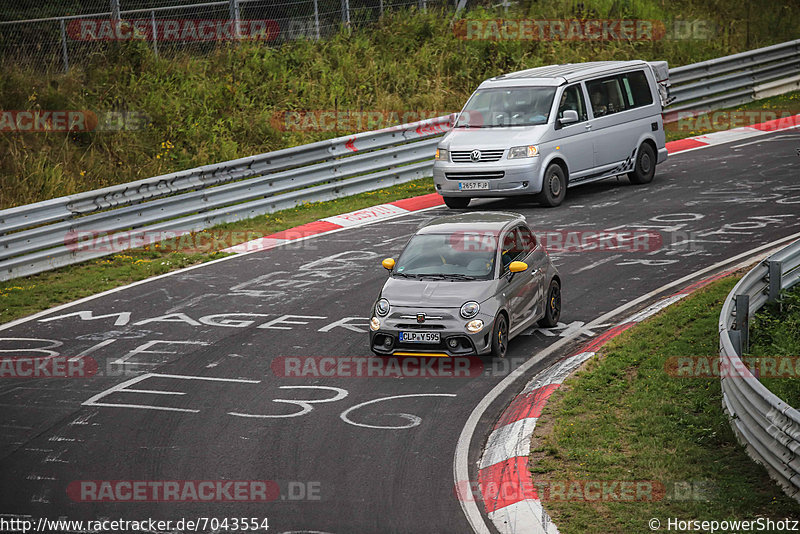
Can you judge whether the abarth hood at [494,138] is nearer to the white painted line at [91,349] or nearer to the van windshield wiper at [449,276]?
the van windshield wiper at [449,276]

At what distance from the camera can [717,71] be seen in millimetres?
26656

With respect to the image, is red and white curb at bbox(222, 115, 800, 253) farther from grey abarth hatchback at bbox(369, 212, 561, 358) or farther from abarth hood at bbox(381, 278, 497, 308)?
abarth hood at bbox(381, 278, 497, 308)

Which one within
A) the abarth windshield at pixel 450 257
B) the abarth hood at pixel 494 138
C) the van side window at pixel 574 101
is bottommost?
the abarth windshield at pixel 450 257

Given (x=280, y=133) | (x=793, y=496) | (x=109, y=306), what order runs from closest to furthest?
(x=793, y=496), (x=109, y=306), (x=280, y=133)

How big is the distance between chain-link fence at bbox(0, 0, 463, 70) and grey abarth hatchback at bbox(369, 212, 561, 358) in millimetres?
13119

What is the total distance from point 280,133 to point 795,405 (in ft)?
52.0

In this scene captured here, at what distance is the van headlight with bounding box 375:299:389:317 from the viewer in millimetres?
11531

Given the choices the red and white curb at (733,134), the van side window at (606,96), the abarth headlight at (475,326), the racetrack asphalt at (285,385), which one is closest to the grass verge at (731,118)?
the red and white curb at (733,134)

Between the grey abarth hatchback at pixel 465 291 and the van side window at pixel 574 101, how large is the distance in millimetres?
6839

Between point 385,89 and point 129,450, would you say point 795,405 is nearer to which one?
point 129,450

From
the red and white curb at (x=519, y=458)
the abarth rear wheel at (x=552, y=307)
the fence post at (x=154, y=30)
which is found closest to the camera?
the red and white curb at (x=519, y=458)

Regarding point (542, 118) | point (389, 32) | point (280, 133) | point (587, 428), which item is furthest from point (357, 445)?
point (389, 32)

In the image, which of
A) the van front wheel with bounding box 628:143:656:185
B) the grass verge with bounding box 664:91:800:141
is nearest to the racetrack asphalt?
the van front wheel with bounding box 628:143:656:185

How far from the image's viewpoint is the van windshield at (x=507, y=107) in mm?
19156
